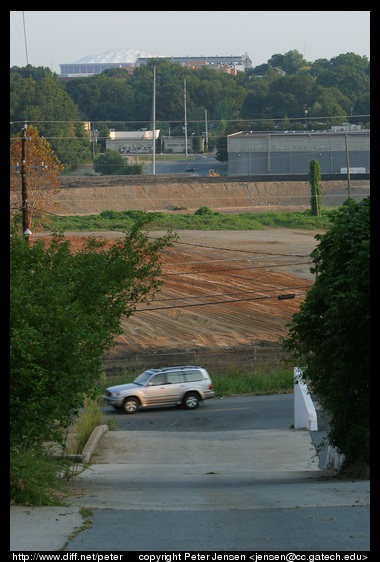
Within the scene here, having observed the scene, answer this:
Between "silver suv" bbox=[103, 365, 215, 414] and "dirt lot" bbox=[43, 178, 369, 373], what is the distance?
432 centimetres

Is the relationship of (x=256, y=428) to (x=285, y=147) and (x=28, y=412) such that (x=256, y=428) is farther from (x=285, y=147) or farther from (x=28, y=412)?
(x=285, y=147)

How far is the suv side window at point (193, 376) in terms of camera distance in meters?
30.2

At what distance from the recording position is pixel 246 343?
39.9 metres

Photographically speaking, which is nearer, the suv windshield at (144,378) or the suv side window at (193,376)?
the suv windshield at (144,378)

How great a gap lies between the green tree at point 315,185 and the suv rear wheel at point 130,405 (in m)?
42.5

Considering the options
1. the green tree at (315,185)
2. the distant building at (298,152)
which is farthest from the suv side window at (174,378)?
the distant building at (298,152)

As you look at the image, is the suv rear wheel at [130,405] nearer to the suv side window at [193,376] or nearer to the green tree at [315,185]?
the suv side window at [193,376]

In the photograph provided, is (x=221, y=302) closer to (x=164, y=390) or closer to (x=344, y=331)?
(x=164, y=390)

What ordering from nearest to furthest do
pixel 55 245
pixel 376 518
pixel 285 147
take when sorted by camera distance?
pixel 376 518 → pixel 55 245 → pixel 285 147

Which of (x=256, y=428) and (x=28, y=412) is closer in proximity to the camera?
(x=28, y=412)

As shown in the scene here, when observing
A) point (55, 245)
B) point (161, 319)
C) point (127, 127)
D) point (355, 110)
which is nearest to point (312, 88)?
point (355, 110)

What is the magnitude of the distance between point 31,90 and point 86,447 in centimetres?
8450

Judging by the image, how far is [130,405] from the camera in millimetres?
29781

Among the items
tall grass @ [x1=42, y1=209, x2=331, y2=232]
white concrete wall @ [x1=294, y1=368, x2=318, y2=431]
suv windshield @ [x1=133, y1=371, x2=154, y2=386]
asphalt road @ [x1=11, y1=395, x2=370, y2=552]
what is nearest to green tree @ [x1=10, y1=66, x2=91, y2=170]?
tall grass @ [x1=42, y1=209, x2=331, y2=232]
